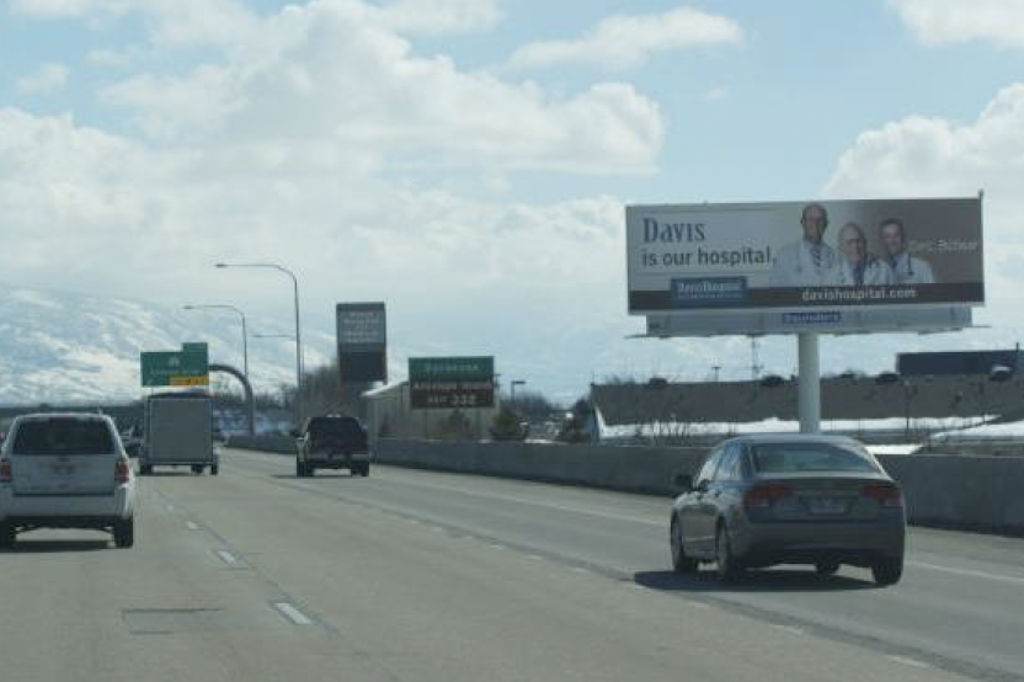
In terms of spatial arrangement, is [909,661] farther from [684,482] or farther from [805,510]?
[684,482]

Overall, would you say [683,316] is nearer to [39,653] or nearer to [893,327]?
[893,327]

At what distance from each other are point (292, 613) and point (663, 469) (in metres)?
28.3

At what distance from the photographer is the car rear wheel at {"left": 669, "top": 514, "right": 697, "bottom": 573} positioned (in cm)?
2225

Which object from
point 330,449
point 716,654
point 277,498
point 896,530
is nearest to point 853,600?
point 896,530

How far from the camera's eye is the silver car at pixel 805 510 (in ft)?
65.6

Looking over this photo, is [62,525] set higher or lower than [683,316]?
lower

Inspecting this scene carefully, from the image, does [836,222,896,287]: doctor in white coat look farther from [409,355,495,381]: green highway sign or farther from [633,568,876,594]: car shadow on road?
[633,568,876,594]: car shadow on road

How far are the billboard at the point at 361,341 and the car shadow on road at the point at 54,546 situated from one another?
61.0 metres

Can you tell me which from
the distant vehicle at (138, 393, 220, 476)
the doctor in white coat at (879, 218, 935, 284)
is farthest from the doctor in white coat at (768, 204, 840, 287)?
the distant vehicle at (138, 393, 220, 476)

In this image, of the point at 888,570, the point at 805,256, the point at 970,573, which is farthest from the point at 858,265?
the point at 888,570

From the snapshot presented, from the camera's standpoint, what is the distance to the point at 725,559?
810 inches

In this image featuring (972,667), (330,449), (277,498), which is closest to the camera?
(972,667)

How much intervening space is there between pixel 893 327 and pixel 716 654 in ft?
174

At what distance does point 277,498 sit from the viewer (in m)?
45.2
